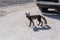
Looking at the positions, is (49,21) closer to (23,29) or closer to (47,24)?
(47,24)

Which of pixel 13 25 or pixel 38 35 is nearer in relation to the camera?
pixel 38 35

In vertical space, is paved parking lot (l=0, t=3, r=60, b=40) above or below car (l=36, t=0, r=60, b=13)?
below

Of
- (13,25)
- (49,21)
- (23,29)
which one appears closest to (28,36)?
(23,29)

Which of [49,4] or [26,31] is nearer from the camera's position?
[26,31]

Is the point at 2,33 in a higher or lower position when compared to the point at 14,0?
higher

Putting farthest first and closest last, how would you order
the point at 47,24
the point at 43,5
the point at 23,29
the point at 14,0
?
1. the point at 14,0
2. the point at 43,5
3. the point at 47,24
4. the point at 23,29

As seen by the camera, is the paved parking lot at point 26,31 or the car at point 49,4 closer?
the paved parking lot at point 26,31

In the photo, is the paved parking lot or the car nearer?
the paved parking lot

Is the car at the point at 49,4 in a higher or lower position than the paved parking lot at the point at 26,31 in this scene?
higher

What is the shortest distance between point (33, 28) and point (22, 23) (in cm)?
82

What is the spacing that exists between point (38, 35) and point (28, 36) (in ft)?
0.96

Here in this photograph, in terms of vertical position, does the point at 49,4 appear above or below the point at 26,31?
above

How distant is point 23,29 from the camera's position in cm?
670

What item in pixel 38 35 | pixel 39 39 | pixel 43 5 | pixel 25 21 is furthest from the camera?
pixel 43 5
